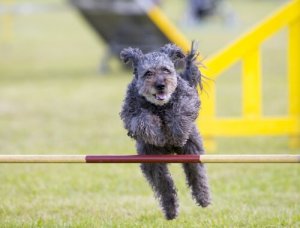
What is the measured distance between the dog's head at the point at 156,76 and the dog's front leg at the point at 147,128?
4.1 inches

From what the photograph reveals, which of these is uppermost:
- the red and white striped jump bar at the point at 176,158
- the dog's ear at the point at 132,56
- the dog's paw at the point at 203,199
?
the dog's ear at the point at 132,56

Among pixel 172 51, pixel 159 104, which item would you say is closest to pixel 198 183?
pixel 159 104

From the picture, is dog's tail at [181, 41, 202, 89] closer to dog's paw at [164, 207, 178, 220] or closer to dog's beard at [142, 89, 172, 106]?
dog's beard at [142, 89, 172, 106]

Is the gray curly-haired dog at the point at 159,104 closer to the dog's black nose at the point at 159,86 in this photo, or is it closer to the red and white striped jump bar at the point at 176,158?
the dog's black nose at the point at 159,86

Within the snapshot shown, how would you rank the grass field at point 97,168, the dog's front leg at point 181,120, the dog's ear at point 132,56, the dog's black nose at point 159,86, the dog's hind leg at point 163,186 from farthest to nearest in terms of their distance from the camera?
the grass field at point 97,168
the dog's hind leg at point 163,186
the dog's ear at point 132,56
the dog's front leg at point 181,120
the dog's black nose at point 159,86

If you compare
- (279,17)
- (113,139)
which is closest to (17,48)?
(113,139)

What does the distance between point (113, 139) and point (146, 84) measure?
517 centimetres

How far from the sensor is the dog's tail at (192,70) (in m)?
5.34

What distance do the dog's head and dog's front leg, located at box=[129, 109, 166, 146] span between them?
0.10 meters

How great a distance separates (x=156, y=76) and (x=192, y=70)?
0.78m

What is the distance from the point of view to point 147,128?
4645 mm

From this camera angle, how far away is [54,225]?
209 inches

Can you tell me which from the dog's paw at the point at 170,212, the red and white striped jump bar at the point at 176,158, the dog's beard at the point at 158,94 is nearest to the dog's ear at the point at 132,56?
the dog's beard at the point at 158,94

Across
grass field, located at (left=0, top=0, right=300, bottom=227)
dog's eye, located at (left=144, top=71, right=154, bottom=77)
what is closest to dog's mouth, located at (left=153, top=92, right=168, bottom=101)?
dog's eye, located at (left=144, top=71, right=154, bottom=77)
